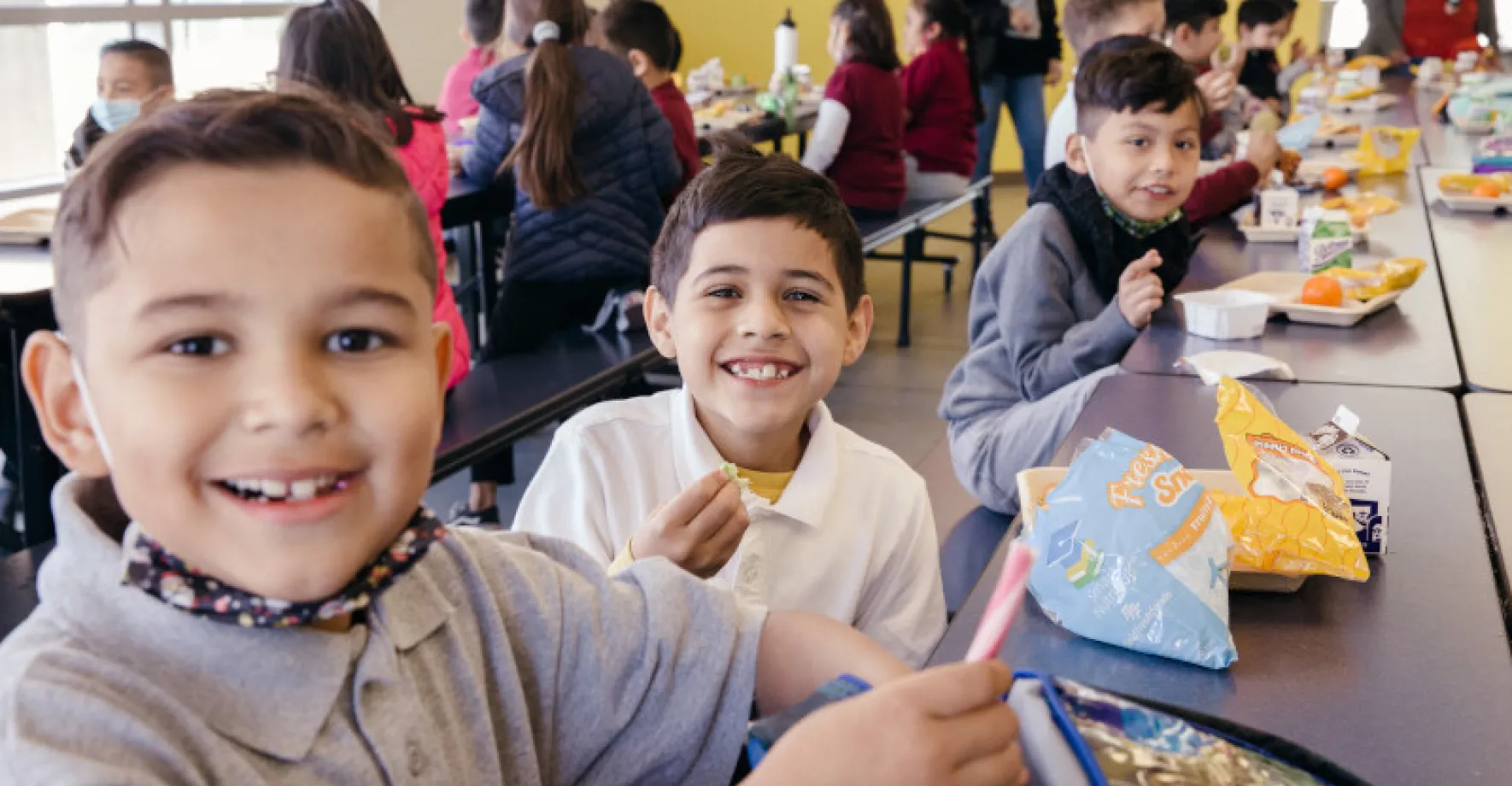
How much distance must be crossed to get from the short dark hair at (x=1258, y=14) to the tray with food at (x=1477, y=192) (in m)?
3.28

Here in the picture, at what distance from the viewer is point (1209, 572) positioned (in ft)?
3.53

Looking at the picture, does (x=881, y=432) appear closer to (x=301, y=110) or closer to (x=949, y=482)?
(x=949, y=482)

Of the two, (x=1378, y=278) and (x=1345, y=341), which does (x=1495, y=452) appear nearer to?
(x=1345, y=341)

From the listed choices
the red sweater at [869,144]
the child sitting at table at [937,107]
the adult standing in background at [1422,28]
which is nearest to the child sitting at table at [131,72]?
the red sweater at [869,144]

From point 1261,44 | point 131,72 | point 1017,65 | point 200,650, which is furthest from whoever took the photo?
point 1017,65

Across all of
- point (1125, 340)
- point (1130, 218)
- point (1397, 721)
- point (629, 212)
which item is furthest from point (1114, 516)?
point (629, 212)

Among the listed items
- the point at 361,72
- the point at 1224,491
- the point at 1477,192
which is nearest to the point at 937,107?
the point at 1477,192

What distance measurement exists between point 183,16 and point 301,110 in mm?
5547

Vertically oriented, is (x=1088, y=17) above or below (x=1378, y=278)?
above

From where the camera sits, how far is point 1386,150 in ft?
12.5

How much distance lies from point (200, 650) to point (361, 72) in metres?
2.62

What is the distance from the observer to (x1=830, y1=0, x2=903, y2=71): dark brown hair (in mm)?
5062

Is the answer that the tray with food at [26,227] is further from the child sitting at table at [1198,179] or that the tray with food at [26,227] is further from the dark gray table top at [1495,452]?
the dark gray table top at [1495,452]

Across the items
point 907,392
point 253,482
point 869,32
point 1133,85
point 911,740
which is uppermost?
point 869,32
